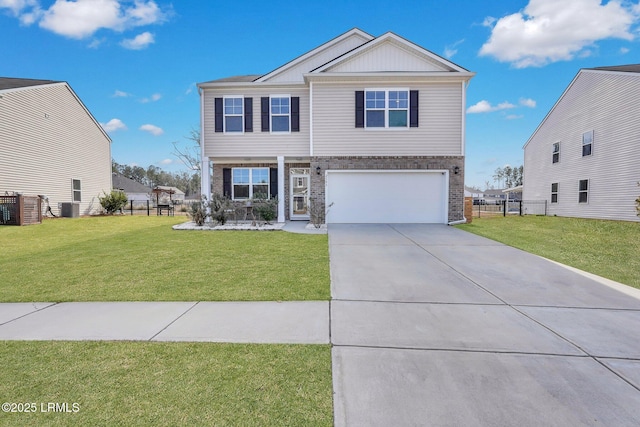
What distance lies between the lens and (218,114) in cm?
1316

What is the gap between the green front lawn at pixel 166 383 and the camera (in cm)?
201

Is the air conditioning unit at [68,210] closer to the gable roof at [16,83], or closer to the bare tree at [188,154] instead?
the gable roof at [16,83]

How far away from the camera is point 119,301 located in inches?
168

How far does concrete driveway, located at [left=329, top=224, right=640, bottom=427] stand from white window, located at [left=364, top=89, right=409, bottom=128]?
794 cm

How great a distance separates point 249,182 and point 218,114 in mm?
3215

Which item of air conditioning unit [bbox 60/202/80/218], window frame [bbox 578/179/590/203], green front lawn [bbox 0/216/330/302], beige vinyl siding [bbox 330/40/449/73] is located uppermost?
beige vinyl siding [bbox 330/40/449/73]

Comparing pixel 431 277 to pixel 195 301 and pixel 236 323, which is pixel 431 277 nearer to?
pixel 236 323

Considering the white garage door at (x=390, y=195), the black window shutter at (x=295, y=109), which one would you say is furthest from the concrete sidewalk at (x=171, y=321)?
the black window shutter at (x=295, y=109)

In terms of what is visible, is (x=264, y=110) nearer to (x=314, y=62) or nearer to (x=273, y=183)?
(x=273, y=183)

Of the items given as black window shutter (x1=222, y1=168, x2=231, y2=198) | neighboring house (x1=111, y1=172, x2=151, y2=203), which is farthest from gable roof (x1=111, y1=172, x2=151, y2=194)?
black window shutter (x1=222, y1=168, x2=231, y2=198)

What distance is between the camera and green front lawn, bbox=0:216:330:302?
180 inches

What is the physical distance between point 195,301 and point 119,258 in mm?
3830

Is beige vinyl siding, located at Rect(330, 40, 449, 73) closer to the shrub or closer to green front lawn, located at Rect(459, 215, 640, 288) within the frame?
the shrub

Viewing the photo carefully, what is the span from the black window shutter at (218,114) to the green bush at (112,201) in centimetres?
1106
